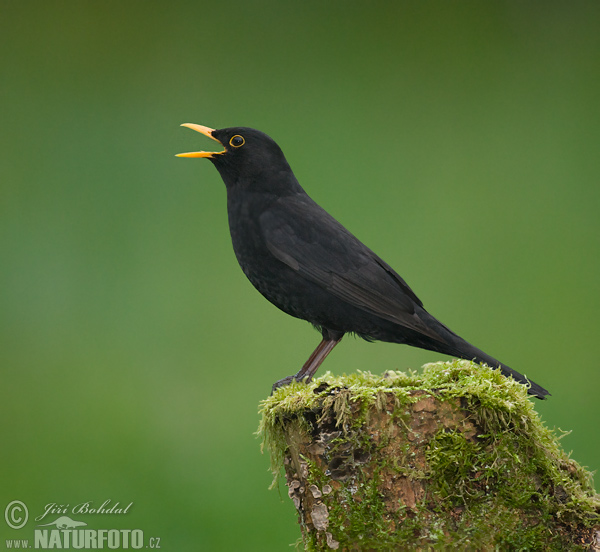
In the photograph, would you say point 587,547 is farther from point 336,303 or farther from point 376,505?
point 336,303

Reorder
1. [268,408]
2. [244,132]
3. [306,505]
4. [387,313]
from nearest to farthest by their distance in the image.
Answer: [306,505] < [268,408] < [387,313] < [244,132]

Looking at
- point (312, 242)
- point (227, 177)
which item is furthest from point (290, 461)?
point (227, 177)

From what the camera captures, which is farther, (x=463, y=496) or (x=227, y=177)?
(x=227, y=177)

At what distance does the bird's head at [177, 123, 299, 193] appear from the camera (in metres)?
3.78

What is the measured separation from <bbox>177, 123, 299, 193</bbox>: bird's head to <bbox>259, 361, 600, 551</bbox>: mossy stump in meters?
1.50

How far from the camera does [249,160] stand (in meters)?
3.78

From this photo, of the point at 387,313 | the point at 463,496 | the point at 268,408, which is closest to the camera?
the point at 463,496

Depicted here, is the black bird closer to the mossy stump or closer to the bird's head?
the bird's head

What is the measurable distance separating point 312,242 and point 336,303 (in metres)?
0.36

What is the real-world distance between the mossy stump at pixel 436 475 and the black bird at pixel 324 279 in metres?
0.69

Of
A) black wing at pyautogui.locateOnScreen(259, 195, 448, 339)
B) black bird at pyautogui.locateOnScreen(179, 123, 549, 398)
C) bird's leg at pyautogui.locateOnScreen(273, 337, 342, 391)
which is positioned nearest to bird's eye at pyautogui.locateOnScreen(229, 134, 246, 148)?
black bird at pyautogui.locateOnScreen(179, 123, 549, 398)

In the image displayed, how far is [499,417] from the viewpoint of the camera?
2.65 m

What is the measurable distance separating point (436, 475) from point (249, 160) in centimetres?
207

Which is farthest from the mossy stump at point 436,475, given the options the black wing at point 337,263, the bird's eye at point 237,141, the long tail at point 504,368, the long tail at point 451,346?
the bird's eye at point 237,141
